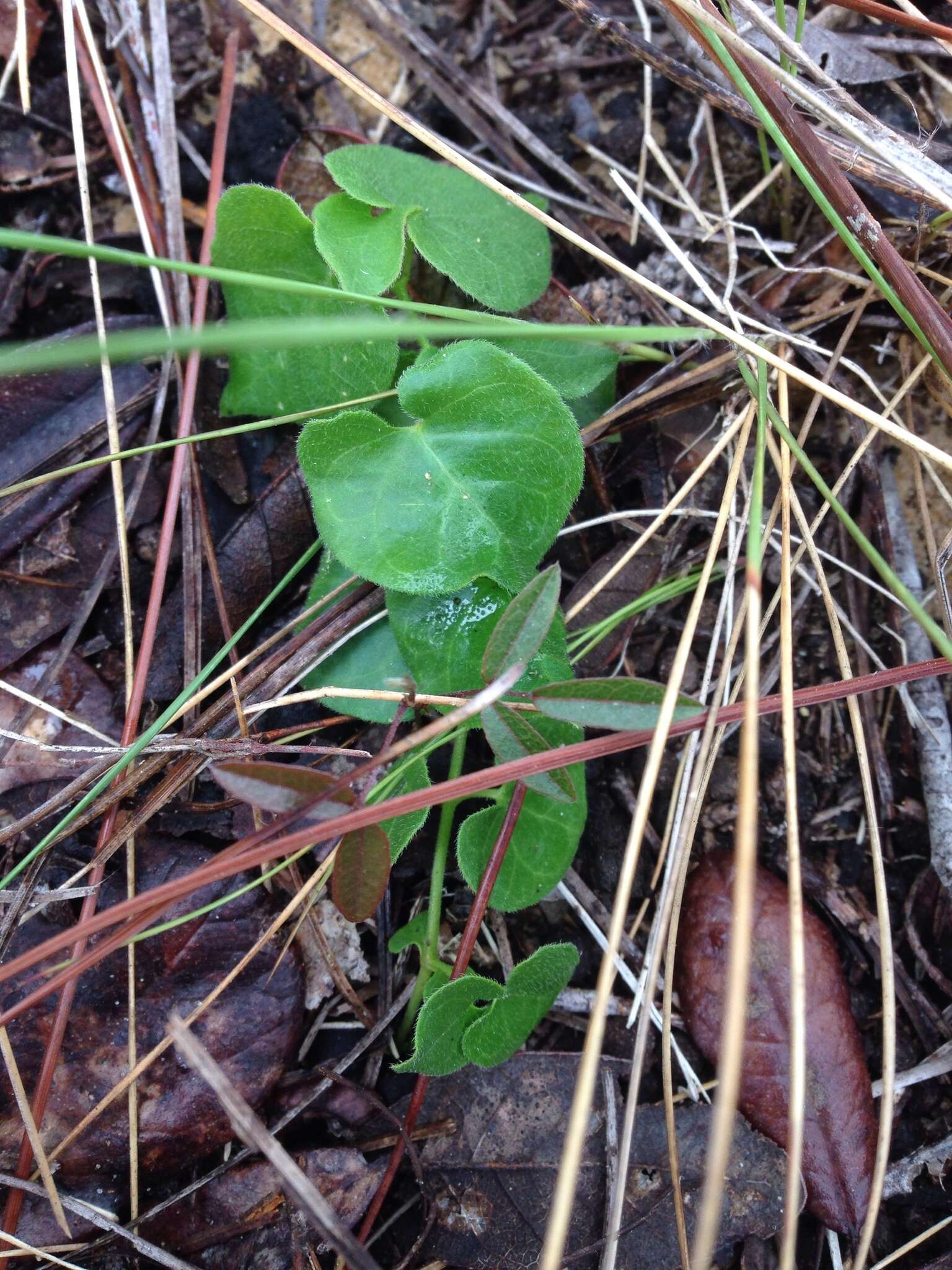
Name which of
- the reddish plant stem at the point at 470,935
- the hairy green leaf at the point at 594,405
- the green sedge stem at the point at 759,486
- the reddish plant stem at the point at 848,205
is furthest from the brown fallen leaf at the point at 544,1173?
the reddish plant stem at the point at 848,205

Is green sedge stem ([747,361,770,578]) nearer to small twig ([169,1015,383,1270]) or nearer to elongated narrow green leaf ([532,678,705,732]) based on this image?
elongated narrow green leaf ([532,678,705,732])

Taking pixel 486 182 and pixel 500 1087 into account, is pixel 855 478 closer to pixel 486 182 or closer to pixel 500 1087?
pixel 486 182

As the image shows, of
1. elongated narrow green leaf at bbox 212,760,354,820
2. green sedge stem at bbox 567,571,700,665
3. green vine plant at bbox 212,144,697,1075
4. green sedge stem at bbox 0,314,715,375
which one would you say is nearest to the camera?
green sedge stem at bbox 0,314,715,375

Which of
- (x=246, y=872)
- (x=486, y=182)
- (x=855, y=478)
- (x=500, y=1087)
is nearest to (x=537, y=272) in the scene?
(x=486, y=182)

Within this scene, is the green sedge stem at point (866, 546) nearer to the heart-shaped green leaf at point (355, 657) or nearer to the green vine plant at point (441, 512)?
the green vine plant at point (441, 512)

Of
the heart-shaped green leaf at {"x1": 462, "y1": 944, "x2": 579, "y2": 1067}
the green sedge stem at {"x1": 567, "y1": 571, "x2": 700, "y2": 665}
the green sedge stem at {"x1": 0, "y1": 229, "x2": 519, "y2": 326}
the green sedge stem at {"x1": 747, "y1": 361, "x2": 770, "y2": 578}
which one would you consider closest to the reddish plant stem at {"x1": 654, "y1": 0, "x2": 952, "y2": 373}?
the green sedge stem at {"x1": 747, "y1": 361, "x2": 770, "y2": 578}

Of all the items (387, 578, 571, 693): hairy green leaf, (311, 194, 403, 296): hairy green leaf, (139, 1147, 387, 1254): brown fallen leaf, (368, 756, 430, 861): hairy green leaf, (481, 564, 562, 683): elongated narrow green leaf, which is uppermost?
(311, 194, 403, 296): hairy green leaf
